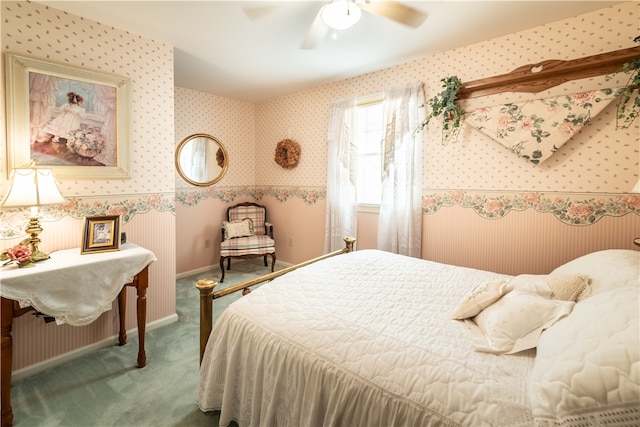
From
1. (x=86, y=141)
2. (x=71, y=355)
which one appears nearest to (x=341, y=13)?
(x=86, y=141)

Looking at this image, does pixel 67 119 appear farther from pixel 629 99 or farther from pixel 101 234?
pixel 629 99

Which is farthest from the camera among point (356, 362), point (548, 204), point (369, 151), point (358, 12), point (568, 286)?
point (369, 151)

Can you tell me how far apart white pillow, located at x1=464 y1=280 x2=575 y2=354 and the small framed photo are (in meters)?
2.32

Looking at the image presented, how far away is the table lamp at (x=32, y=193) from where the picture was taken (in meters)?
1.72

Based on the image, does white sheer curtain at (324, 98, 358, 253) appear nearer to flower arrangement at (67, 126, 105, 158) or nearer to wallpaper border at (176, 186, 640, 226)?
wallpaper border at (176, 186, 640, 226)

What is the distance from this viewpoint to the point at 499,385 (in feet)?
3.04

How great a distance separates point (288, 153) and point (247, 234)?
1.28m

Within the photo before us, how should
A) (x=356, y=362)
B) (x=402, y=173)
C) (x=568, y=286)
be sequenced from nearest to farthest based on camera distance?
(x=356, y=362), (x=568, y=286), (x=402, y=173)

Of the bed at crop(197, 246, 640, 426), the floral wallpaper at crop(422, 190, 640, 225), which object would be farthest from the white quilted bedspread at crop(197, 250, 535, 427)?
the floral wallpaper at crop(422, 190, 640, 225)

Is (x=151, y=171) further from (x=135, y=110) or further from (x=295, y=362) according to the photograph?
(x=295, y=362)

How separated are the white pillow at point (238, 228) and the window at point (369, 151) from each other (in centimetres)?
170

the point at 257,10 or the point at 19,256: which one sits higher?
the point at 257,10

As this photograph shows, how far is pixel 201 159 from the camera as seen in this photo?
4152 millimetres

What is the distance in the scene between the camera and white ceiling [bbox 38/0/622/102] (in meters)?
2.11
